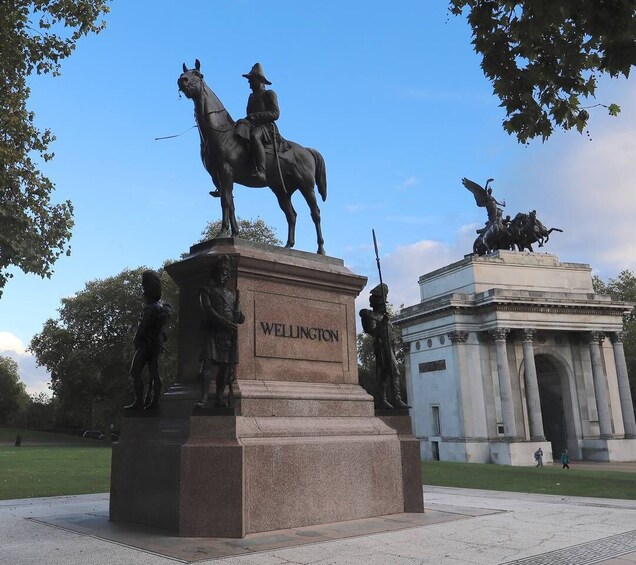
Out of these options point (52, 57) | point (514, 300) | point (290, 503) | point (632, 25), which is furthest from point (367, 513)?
point (514, 300)

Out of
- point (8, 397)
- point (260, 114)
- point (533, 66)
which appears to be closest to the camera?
point (533, 66)

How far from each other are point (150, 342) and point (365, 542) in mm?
4966

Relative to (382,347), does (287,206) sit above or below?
above

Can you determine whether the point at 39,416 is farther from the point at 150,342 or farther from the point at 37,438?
the point at 150,342

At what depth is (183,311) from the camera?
1045 centimetres

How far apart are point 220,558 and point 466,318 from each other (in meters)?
38.5

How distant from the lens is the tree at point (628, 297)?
214 feet

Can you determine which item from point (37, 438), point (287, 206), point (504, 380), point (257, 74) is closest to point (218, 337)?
point (287, 206)

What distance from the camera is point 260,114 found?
11672 mm

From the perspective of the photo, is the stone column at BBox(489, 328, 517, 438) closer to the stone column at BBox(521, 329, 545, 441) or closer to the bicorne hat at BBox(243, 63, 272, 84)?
the stone column at BBox(521, 329, 545, 441)

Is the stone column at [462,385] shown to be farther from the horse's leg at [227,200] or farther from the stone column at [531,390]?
the horse's leg at [227,200]

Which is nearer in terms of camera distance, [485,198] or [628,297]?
[485,198]

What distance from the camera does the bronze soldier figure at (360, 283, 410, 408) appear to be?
11734 millimetres

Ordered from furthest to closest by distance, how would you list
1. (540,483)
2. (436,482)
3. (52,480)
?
1. (540,483)
2. (436,482)
3. (52,480)
